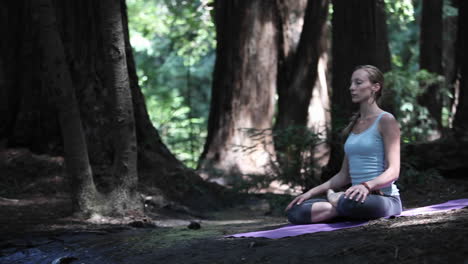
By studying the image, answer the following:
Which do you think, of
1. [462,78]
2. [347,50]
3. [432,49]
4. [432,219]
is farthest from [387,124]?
[432,49]

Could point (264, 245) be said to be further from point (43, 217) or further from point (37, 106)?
point (37, 106)

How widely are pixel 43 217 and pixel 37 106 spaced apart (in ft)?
7.48

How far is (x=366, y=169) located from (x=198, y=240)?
159 centimetres

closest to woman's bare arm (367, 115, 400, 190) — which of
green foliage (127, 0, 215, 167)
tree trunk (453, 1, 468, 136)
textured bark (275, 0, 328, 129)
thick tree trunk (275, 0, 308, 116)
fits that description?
tree trunk (453, 1, 468, 136)

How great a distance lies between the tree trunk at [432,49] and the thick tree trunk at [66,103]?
37.6 feet

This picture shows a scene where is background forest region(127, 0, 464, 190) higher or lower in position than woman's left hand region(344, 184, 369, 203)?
higher

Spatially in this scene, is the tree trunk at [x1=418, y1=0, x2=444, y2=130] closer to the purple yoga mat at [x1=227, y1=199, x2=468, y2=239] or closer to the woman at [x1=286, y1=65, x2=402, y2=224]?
the purple yoga mat at [x1=227, y1=199, x2=468, y2=239]

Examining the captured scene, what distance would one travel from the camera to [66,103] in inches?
282

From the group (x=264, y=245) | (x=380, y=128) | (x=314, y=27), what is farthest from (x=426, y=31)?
(x=264, y=245)

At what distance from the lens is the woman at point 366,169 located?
5.55m

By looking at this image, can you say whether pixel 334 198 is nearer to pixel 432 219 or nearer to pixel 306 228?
pixel 306 228

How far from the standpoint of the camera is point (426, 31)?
58.2ft

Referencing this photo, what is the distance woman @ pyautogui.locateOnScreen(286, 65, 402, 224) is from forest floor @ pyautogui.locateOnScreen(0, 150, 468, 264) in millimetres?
221

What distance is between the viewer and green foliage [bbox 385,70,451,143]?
1450 cm
